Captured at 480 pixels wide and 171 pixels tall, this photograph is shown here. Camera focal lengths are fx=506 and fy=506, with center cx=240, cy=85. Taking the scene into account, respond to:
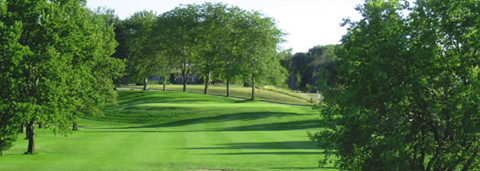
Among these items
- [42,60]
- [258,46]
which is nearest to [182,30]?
[258,46]

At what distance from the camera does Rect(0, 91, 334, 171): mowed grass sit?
84.2 feet

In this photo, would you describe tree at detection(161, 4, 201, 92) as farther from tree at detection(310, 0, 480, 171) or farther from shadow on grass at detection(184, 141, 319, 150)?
tree at detection(310, 0, 480, 171)

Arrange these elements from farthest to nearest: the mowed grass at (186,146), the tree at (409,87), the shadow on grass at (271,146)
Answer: the shadow on grass at (271,146) → the mowed grass at (186,146) → the tree at (409,87)

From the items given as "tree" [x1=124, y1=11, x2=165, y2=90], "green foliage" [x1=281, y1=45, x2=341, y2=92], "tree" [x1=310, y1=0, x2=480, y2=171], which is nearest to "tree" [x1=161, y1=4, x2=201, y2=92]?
"tree" [x1=124, y1=11, x2=165, y2=90]

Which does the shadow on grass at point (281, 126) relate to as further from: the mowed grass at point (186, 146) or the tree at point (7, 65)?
the tree at point (7, 65)

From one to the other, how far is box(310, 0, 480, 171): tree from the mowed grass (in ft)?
7.75

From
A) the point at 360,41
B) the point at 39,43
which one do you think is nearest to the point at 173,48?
the point at 39,43

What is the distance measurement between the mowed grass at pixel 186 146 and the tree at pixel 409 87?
7.75ft

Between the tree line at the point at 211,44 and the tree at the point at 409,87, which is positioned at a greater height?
the tree line at the point at 211,44

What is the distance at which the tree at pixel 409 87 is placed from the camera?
15.4m

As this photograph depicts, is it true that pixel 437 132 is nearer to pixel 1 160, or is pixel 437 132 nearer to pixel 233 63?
pixel 1 160

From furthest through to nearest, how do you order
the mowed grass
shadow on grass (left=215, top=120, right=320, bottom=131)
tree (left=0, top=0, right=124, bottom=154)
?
1. shadow on grass (left=215, top=120, right=320, bottom=131)
2. tree (left=0, top=0, right=124, bottom=154)
3. the mowed grass

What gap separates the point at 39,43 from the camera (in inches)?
1142

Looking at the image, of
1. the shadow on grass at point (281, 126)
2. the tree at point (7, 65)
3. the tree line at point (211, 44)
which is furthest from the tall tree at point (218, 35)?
the tree at point (7, 65)
